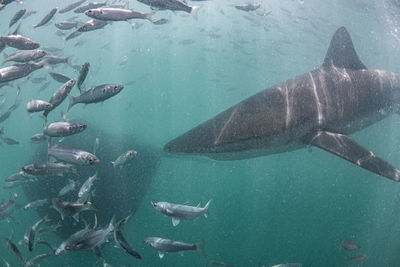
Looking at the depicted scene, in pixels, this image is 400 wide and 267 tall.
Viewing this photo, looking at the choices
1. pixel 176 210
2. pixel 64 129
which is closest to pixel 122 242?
pixel 176 210

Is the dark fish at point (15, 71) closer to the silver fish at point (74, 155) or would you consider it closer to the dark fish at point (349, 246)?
the silver fish at point (74, 155)

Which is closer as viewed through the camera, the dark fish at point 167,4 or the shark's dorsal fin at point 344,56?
the dark fish at point 167,4

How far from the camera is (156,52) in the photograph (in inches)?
4395

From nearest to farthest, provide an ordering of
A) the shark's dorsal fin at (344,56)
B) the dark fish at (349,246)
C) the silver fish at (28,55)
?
the silver fish at (28,55) < the shark's dorsal fin at (344,56) < the dark fish at (349,246)

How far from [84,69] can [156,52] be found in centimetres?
11527

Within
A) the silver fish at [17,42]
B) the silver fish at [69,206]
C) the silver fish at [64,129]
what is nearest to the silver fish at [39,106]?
the silver fish at [64,129]

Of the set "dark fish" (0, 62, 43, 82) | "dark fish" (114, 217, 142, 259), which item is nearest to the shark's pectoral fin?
"dark fish" (114, 217, 142, 259)

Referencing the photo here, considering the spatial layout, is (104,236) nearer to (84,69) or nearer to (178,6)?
(84,69)

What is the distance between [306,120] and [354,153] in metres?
0.82

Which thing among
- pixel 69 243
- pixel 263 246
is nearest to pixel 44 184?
pixel 69 243

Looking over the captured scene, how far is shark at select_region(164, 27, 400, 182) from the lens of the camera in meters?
3.62

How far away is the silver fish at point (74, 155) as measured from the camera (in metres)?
3.64

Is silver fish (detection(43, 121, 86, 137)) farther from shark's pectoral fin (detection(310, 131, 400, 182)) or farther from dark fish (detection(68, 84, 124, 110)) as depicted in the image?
shark's pectoral fin (detection(310, 131, 400, 182))

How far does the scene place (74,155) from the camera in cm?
373
